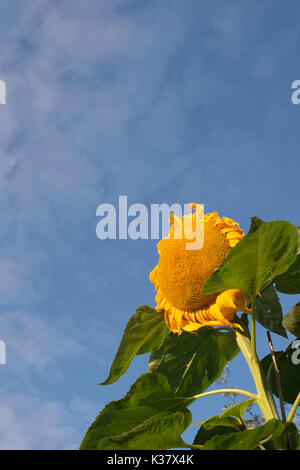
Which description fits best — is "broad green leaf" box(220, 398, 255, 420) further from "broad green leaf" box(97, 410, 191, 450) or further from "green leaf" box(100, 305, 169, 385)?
"green leaf" box(100, 305, 169, 385)

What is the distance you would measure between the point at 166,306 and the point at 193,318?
122 millimetres

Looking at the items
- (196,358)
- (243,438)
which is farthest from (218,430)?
(243,438)

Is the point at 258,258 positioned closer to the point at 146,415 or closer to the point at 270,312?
the point at 270,312

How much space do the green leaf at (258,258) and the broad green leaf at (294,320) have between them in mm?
172

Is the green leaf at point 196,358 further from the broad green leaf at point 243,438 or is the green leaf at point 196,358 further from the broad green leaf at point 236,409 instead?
the broad green leaf at point 243,438

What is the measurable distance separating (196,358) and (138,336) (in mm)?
271

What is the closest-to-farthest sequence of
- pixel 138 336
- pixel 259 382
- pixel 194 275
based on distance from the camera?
1. pixel 259 382
2. pixel 194 275
3. pixel 138 336

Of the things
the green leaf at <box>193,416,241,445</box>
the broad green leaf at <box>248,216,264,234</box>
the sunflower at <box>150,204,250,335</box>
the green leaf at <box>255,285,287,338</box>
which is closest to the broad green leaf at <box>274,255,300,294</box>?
the green leaf at <box>255,285,287,338</box>

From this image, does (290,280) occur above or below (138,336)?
above

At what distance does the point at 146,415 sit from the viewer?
5.50ft

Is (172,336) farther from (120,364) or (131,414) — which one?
(131,414)
